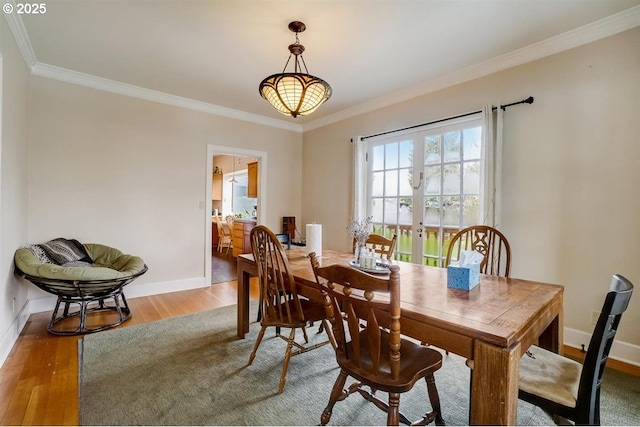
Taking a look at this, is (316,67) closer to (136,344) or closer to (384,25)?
(384,25)

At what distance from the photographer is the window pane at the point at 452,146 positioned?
10.5 feet

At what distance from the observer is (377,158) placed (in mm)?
4090

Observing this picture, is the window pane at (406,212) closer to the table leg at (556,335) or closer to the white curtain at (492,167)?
the white curtain at (492,167)

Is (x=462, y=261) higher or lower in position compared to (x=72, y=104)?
lower

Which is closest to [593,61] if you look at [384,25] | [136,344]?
[384,25]

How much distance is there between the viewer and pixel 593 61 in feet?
7.77

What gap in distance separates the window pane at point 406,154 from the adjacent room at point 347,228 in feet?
0.13

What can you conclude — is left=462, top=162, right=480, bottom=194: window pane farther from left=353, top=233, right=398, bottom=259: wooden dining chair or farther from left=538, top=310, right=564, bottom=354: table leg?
left=538, top=310, right=564, bottom=354: table leg

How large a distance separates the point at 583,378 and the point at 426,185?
255 centimetres

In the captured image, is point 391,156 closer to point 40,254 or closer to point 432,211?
point 432,211

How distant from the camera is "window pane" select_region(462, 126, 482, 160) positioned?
304cm

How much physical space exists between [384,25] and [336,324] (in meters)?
2.27

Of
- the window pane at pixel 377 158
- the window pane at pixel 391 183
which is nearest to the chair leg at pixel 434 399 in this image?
the window pane at pixel 391 183

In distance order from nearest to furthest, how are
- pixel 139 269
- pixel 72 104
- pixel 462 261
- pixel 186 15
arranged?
1. pixel 462 261
2. pixel 186 15
3. pixel 139 269
4. pixel 72 104
